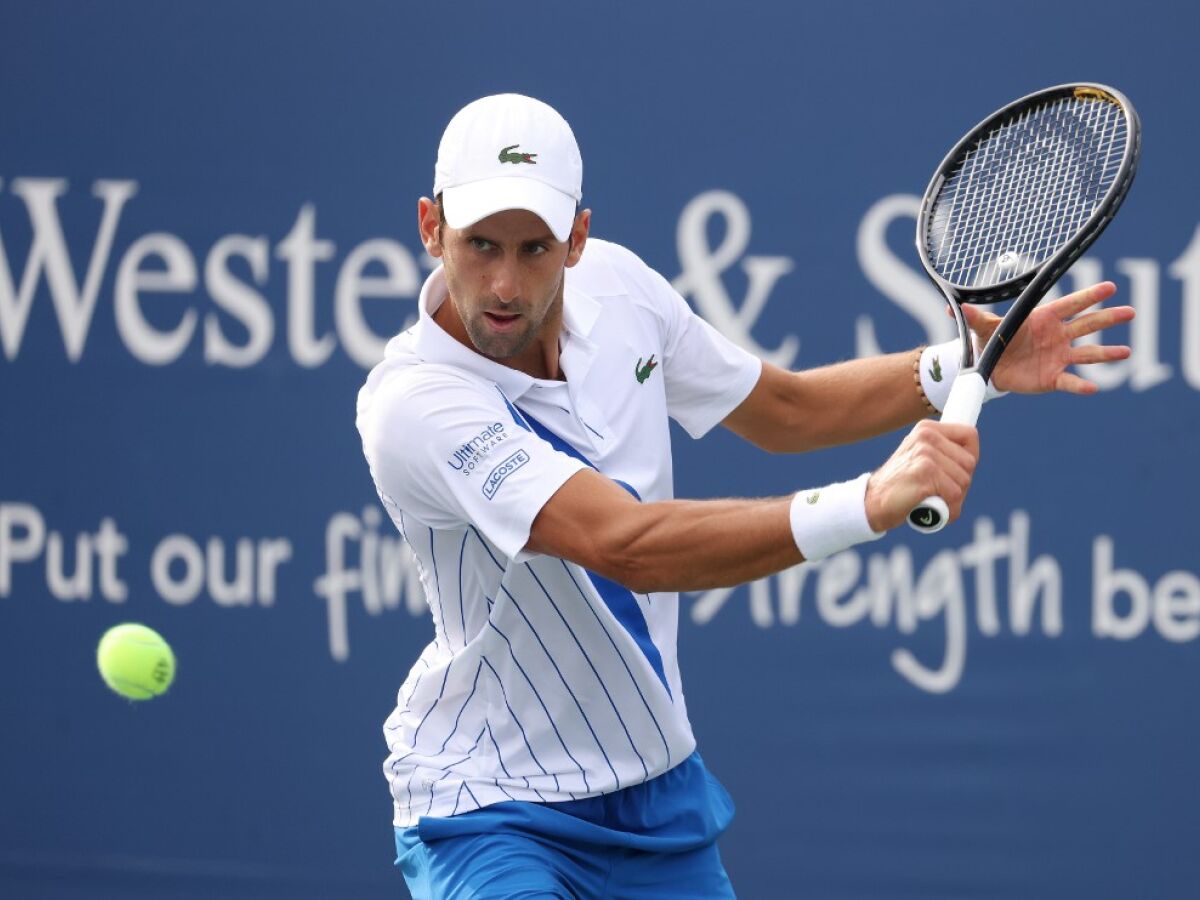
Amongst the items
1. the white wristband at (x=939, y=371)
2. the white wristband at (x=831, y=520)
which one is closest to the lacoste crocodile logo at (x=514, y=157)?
the white wristband at (x=831, y=520)

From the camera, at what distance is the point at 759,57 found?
4633 millimetres

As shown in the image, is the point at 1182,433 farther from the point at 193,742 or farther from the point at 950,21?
the point at 193,742

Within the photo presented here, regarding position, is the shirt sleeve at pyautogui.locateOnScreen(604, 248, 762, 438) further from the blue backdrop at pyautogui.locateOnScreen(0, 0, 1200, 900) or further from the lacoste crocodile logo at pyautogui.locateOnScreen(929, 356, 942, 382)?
the blue backdrop at pyautogui.locateOnScreen(0, 0, 1200, 900)

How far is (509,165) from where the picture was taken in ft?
9.19

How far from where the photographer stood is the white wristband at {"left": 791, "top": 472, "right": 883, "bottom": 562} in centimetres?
247

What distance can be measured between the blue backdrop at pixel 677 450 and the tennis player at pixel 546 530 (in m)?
1.46

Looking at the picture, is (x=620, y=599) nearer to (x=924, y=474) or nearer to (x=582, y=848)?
(x=582, y=848)

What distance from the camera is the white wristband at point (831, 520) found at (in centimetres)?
247

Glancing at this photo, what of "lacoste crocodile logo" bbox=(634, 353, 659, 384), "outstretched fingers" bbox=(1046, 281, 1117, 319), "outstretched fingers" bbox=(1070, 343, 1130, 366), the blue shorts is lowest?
the blue shorts

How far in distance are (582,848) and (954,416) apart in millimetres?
945

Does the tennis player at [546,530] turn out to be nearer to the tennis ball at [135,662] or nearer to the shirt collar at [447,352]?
the shirt collar at [447,352]

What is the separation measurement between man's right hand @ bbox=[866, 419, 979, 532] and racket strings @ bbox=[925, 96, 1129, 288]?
28.5 inches

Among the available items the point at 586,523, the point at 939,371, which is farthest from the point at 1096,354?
the point at 586,523

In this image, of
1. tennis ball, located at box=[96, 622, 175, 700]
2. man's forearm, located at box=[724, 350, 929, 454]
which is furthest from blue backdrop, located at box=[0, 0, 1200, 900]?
man's forearm, located at box=[724, 350, 929, 454]
